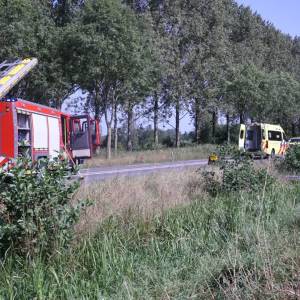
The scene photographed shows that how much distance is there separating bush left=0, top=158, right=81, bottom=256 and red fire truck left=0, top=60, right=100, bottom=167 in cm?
544

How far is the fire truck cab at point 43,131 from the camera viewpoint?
1545 centimetres

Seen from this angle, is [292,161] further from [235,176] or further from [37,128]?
[37,128]

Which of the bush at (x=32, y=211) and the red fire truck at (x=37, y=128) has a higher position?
the red fire truck at (x=37, y=128)

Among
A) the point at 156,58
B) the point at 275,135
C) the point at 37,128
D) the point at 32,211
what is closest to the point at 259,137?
the point at 275,135

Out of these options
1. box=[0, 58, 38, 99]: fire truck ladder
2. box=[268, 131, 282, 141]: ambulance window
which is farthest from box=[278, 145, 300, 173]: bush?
box=[268, 131, 282, 141]: ambulance window

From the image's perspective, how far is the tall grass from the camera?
16.6 ft

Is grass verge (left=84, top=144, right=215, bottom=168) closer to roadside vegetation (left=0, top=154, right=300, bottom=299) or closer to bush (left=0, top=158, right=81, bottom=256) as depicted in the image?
roadside vegetation (left=0, top=154, right=300, bottom=299)

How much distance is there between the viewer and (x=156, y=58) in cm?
4134

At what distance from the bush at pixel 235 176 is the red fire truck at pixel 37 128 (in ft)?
11.6

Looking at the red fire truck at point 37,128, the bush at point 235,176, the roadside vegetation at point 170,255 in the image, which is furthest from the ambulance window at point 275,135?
the roadside vegetation at point 170,255

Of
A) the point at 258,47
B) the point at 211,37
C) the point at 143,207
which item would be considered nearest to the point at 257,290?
the point at 143,207

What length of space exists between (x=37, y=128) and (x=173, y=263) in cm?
1219

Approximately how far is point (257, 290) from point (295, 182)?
29.1 feet

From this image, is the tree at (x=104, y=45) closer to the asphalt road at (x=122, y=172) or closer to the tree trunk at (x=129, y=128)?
the asphalt road at (x=122, y=172)
